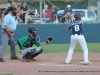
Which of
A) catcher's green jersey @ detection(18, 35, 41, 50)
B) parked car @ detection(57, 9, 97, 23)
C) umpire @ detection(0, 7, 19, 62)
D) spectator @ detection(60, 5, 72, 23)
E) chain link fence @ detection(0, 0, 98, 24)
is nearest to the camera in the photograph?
umpire @ detection(0, 7, 19, 62)

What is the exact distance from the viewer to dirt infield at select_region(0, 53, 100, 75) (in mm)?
9664

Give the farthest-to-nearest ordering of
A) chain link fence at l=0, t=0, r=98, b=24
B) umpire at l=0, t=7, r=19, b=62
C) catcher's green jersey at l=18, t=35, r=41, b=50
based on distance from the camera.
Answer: chain link fence at l=0, t=0, r=98, b=24, catcher's green jersey at l=18, t=35, r=41, b=50, umpire at l=0, t=7, r=19, b=62

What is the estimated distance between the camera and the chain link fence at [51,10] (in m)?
20.3

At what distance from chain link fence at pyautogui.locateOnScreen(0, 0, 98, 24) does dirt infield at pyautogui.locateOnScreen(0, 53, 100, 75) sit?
7.76m

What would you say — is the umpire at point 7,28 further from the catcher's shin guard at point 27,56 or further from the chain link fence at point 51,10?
the chain link fence at point 51,10

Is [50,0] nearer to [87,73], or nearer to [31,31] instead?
[31,31]

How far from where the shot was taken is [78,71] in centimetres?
979

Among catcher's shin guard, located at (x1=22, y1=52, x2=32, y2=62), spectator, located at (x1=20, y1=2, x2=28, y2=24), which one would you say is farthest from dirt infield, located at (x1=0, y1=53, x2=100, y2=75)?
spectator, located at (x1=20, y1=2, x2=28, y2=24)

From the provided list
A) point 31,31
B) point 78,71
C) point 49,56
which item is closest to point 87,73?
point 78,71

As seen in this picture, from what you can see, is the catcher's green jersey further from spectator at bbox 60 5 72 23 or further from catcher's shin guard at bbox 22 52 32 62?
spectator at bbox 60 5 72 23

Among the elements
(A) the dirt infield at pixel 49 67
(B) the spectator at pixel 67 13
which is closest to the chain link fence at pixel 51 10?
(B) the spectator at pixel 67 13

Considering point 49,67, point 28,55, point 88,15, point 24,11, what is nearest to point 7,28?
point 28,55

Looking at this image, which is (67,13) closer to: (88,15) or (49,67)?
(88,15)

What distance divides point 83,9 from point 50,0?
203cm
